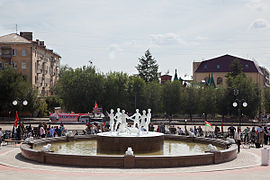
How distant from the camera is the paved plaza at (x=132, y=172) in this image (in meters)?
15.6

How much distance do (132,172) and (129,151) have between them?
143 centimetres

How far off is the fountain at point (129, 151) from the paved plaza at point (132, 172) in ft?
1.75

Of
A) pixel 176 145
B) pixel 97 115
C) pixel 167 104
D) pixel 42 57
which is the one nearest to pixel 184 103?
pixel 167 104

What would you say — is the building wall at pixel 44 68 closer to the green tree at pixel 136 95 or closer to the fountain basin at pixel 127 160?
the green tree at pixel 136 95

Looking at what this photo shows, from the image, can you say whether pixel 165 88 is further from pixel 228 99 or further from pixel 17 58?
pixel 17 58

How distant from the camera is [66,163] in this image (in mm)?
18250

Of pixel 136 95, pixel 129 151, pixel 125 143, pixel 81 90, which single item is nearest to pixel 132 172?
pixel 129 151

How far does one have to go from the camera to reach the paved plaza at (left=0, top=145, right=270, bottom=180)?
51.3ft

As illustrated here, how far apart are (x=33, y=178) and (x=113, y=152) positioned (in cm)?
697

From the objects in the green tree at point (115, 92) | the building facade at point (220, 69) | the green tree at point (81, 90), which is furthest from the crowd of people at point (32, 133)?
the building facade at point (220, 69)

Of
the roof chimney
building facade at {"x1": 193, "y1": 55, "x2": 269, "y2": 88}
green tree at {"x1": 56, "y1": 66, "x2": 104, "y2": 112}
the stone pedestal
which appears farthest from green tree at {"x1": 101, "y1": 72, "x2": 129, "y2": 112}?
the stone pedestal

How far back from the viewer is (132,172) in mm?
16641

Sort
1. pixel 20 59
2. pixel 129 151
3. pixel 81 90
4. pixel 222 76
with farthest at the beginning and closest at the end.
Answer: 1. pixel 222 76
2. pixel 20 59
3. pixel 81 90
4. pixel 129 151

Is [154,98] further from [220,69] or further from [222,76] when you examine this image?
[220,69]
